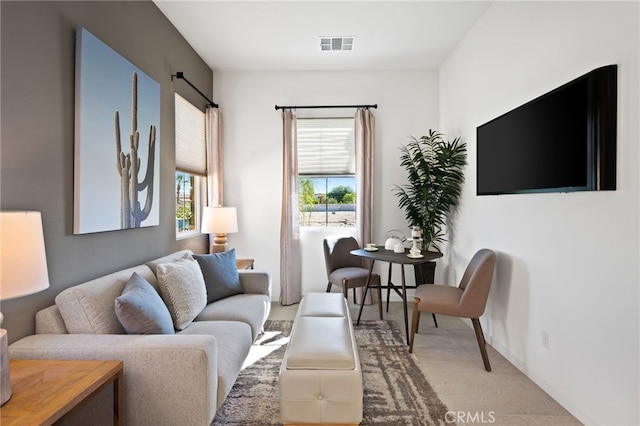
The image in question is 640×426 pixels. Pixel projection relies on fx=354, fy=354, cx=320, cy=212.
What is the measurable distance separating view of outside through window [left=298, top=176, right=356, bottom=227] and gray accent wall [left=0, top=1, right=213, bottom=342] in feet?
7.87

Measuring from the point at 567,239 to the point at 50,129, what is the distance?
303cm

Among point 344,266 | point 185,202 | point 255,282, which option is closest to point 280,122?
point 185,202

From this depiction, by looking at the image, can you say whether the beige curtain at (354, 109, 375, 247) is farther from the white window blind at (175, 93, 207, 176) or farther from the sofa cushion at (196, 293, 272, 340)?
the white window blind at (175, 93, 207, 176)

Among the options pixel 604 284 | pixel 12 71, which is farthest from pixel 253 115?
pixel 604 284

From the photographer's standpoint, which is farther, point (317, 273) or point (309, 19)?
point (317, 273)

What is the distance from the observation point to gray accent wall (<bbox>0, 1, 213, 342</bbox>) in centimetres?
167

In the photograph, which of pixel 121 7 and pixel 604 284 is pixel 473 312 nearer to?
pixel 604 284

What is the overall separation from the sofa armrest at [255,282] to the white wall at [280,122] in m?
1.33

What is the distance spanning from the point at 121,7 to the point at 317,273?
3431 mm

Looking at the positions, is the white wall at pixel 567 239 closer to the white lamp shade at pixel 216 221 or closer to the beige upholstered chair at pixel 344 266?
the beige upholstered chair at pixel 344 266

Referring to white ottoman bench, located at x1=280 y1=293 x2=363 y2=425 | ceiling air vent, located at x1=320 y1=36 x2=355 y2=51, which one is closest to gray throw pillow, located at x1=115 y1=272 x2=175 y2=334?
white ottoman bench, located at x1=280 y1=293 x2=363 y2=425

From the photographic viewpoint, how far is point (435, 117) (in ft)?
15.1

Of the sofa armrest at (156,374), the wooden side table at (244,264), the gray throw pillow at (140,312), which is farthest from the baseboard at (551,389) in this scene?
the wooden side table at (244,264)

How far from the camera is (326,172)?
4730mm
